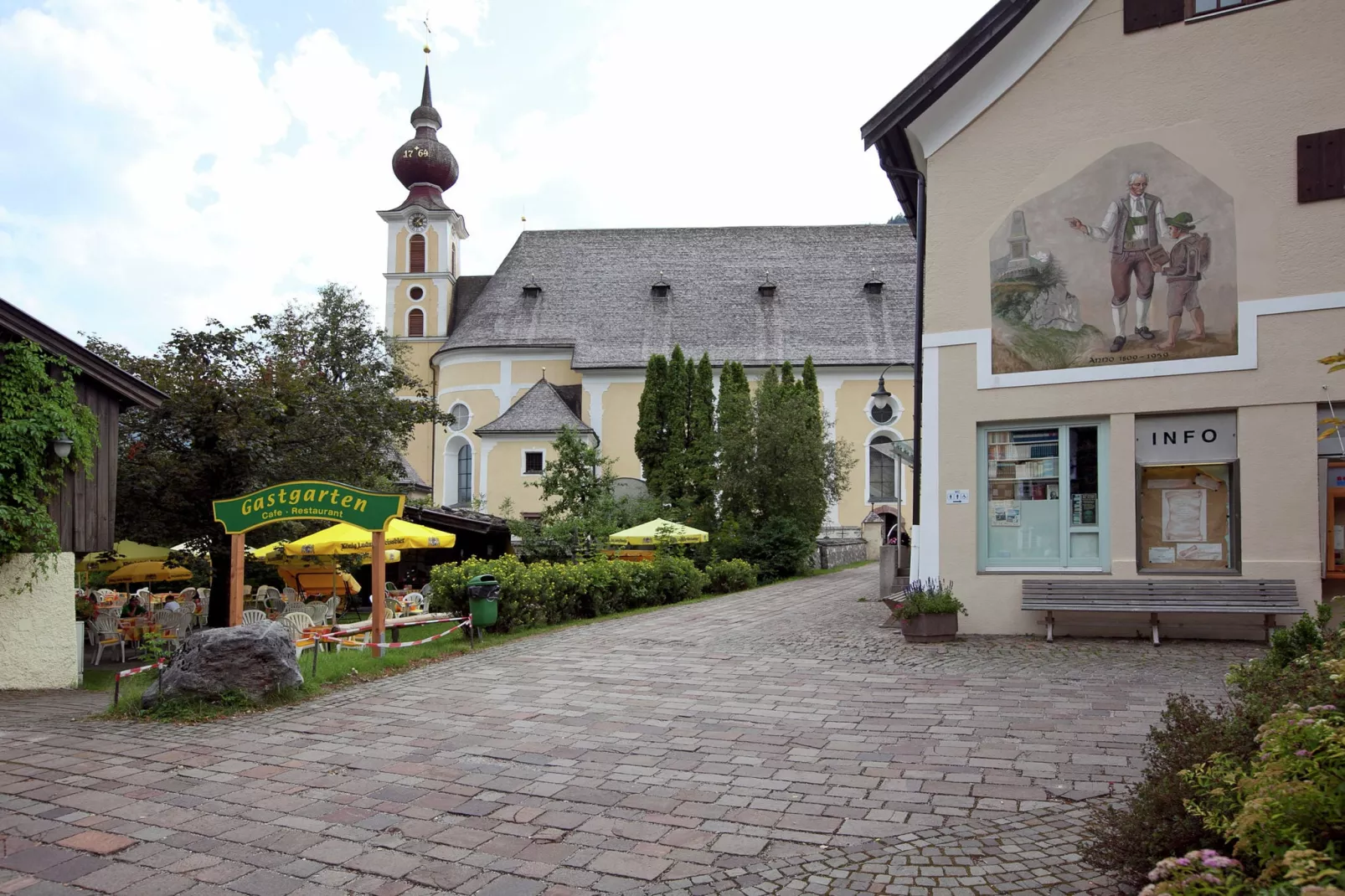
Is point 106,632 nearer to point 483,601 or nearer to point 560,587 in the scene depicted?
point 483,601

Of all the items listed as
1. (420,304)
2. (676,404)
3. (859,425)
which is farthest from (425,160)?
(859,425)

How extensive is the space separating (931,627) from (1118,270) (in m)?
4.91

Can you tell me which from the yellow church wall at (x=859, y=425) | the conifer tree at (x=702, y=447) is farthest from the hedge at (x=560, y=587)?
the yellow church wall at (x=859, y=425)

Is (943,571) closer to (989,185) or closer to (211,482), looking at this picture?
(989,185)

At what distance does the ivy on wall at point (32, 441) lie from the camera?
40.1 feet

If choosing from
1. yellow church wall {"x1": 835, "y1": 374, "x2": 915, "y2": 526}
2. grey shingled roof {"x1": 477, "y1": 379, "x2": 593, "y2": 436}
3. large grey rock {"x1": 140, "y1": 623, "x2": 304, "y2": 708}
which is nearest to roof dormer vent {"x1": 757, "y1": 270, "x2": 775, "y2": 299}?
yellow church wall {"x1": 835, "y1": 374, "x2": 915, "y2": 526}

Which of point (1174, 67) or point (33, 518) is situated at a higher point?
point (1174, 67)

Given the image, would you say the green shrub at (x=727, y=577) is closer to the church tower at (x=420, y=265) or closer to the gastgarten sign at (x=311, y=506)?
the gastgarten sign at (x=311, y=506)

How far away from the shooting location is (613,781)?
21.1ft

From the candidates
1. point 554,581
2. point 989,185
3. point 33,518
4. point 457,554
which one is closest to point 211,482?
point 33,518

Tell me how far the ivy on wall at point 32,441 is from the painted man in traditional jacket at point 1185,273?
13414 mm

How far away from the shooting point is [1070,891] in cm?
441

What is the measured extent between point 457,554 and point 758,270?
25.5m

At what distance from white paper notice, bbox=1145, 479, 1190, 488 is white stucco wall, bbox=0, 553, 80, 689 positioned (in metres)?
13.5
